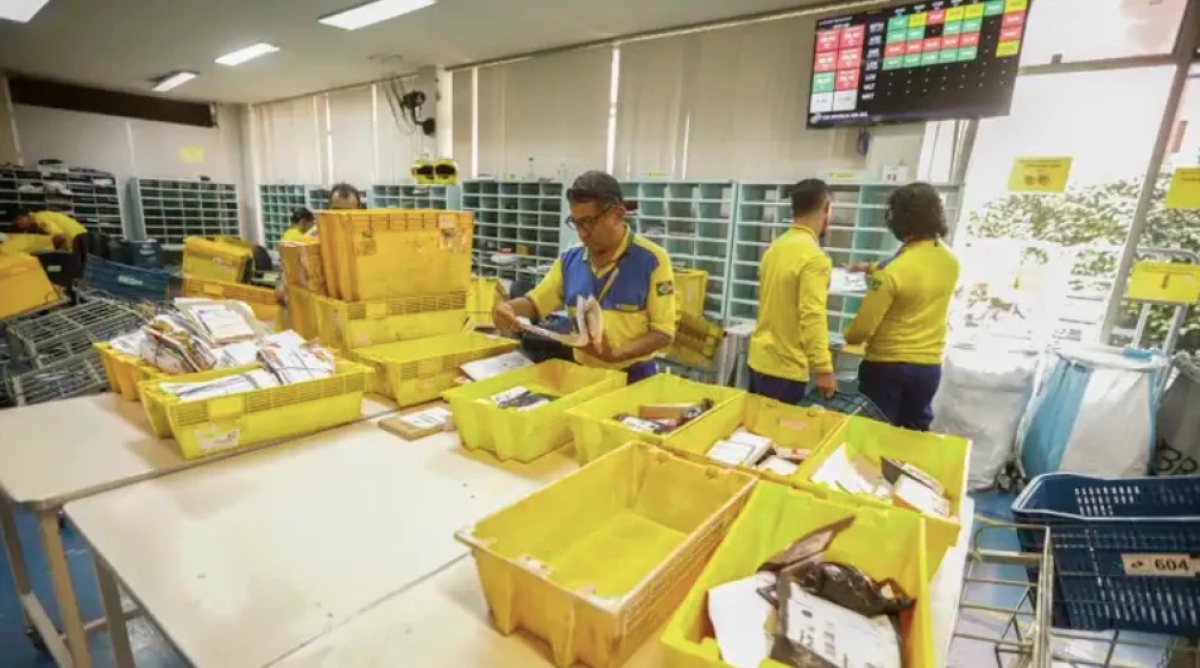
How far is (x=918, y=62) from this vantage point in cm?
320

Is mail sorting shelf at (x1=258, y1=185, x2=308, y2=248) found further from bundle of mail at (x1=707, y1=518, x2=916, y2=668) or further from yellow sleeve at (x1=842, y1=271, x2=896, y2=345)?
bundle of mail at (x1=707, y1=518, x2=916, y2=668)

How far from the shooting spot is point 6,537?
6.03 feet

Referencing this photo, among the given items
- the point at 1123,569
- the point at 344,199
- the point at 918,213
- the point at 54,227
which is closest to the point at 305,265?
the point at 344,199

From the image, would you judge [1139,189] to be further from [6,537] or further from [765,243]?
[6,537]

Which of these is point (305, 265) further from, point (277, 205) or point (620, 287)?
point (277, 205)

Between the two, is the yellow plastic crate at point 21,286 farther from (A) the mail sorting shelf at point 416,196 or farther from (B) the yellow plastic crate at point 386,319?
(A) the mail sorting shelf at point 416,196

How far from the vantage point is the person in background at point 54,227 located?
19.9 feet

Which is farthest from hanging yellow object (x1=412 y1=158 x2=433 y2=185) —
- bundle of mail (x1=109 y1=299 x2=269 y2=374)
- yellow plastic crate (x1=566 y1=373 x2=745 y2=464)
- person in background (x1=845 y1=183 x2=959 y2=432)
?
yellow plastic crate (x1=566 y1=373 x2=745 y2=464)

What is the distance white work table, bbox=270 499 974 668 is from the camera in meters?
0.84

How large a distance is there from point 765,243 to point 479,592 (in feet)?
10.9

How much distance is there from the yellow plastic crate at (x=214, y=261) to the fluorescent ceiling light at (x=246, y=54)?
99.6 inches

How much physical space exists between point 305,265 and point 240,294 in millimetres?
1051

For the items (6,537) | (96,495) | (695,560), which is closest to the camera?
(695,560)

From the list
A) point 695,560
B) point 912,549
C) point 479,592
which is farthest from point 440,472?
point 912,549
